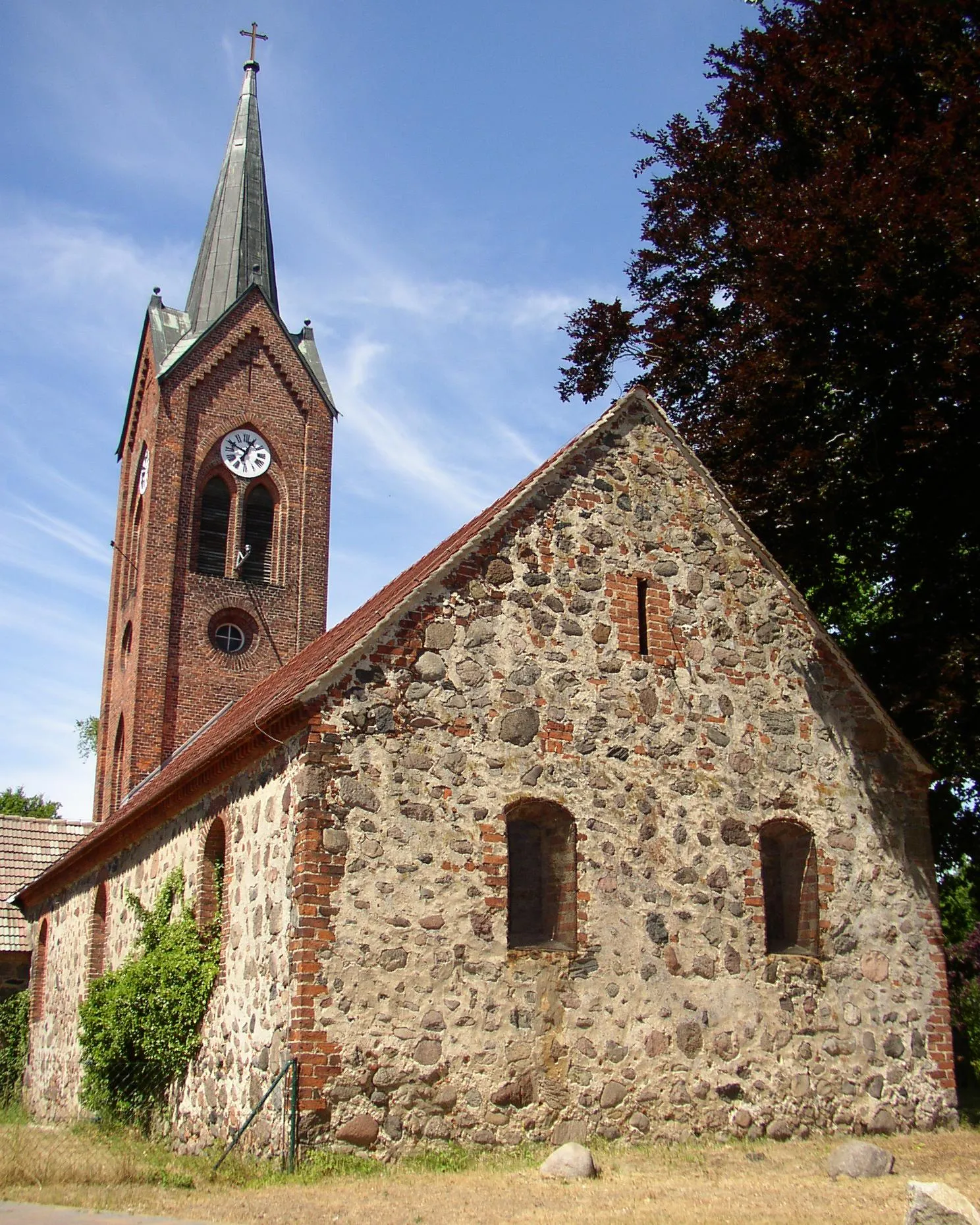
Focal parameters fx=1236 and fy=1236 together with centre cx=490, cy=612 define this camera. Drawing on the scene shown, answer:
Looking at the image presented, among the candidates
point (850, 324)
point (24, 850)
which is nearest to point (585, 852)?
point (850, 324)

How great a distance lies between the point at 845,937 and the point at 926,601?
429 centimetres

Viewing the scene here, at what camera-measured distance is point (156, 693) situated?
26.5 meters

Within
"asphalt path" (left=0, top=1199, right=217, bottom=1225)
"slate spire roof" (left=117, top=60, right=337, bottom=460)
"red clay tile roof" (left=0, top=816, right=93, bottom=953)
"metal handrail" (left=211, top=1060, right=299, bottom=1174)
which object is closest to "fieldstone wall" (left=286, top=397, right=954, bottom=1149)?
"metal handrail" (left=211, top=1060, right=299, bottom=1174)

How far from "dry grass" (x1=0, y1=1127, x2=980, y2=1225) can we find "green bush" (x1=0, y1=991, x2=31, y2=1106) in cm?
1174

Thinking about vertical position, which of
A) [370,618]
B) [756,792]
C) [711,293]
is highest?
[711,293]

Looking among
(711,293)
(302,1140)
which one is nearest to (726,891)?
(302,1140)

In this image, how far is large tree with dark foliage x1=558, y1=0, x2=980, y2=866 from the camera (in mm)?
13922

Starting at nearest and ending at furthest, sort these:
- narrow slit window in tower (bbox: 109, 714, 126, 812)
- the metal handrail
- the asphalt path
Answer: the asphalt path → the metal handrail → narrow slit window in tower (bbox: 109, 714, 126, 812)

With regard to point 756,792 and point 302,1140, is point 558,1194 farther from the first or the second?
point 756,792

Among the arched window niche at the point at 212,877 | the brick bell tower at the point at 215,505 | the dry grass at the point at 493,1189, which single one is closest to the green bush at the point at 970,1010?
the dry grass at the point at 493,1189

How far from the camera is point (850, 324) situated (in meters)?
15.0

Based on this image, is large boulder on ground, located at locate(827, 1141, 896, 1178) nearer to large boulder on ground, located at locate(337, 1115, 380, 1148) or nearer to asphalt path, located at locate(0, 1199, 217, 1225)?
large boulder on ground, located at locate(337, 1115, 380, 1148)

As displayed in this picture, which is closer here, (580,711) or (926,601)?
(580,711)

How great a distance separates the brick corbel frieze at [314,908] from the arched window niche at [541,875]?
1.92 metres
